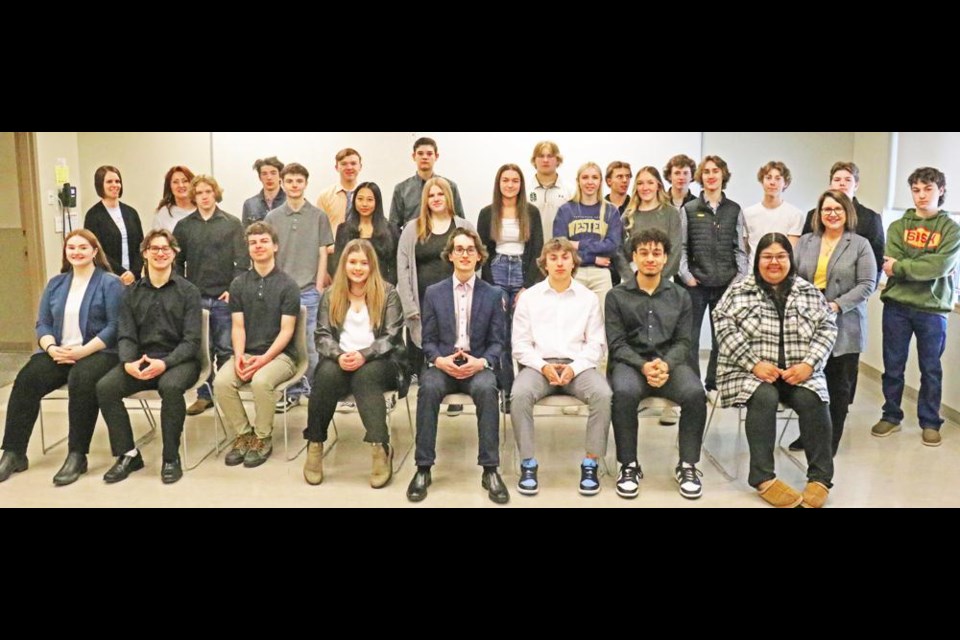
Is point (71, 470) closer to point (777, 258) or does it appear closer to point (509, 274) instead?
point (509, 274)

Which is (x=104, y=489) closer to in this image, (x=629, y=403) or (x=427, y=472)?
(x=427, y=472)

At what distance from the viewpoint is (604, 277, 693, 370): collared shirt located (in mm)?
4066

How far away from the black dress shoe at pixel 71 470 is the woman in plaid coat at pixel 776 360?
310 cm

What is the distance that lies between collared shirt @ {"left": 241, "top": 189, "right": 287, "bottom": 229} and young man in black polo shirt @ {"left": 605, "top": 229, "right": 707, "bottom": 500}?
248 cm

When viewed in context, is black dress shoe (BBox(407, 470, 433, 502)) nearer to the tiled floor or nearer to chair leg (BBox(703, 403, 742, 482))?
the tiled floor

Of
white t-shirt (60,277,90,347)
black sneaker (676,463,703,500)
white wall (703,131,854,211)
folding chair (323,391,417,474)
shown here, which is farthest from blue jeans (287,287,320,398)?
white wall (703,131,854,211)

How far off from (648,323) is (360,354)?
1392 millimetres

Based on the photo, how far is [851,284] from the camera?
4.33 meters

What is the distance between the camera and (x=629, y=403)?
3893 mm

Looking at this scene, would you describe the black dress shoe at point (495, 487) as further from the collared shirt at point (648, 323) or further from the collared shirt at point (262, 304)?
the collared shirt at point (262, 304)

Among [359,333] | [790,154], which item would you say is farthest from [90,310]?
[790,154]

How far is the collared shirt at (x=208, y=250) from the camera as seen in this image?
497 cm

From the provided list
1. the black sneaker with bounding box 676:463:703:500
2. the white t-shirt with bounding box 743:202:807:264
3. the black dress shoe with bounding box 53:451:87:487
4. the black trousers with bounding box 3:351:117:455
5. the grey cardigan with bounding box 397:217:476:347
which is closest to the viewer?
the black sneaker with bounding box 676:463:703:500

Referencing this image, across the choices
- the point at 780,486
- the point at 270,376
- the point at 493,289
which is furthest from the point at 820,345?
the point at 270,376
